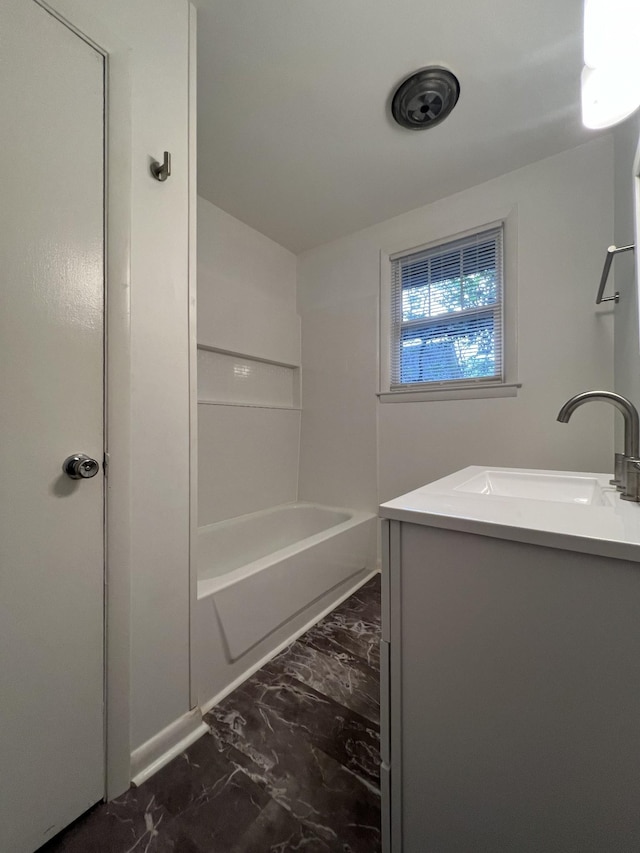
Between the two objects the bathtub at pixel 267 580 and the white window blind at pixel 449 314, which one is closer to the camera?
the bathtub at pixel 267 580

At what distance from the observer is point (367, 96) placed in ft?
4.58

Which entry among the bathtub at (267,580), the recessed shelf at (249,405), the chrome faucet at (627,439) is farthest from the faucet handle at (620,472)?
the recessed shelf at (249,405)

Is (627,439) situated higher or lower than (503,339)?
lower

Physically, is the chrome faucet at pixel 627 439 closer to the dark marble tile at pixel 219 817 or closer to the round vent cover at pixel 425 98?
the dark marble tile at pixel 219 817

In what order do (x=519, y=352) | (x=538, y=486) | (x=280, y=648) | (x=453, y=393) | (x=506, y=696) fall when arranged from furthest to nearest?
(x=453, y=393) → (x=519, y=352) → (x=280, y=648) → (x=538, y=486) → (x=506, y=696)

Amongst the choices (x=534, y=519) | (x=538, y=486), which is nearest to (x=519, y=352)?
(x=538, y=486)

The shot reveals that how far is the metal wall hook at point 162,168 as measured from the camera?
933mm

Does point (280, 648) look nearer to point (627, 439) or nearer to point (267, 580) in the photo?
point (267, 580)

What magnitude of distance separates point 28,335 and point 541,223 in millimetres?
2285

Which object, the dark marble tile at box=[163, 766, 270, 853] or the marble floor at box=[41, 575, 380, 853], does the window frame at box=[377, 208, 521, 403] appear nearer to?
the marble floor at box=[41, 575, 380, 853]

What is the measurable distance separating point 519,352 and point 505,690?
1.72 meters

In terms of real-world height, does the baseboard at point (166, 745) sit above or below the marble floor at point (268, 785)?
above

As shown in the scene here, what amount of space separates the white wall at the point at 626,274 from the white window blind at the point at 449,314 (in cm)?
51

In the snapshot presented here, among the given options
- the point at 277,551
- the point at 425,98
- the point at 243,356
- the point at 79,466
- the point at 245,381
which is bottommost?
the point at 277,551
